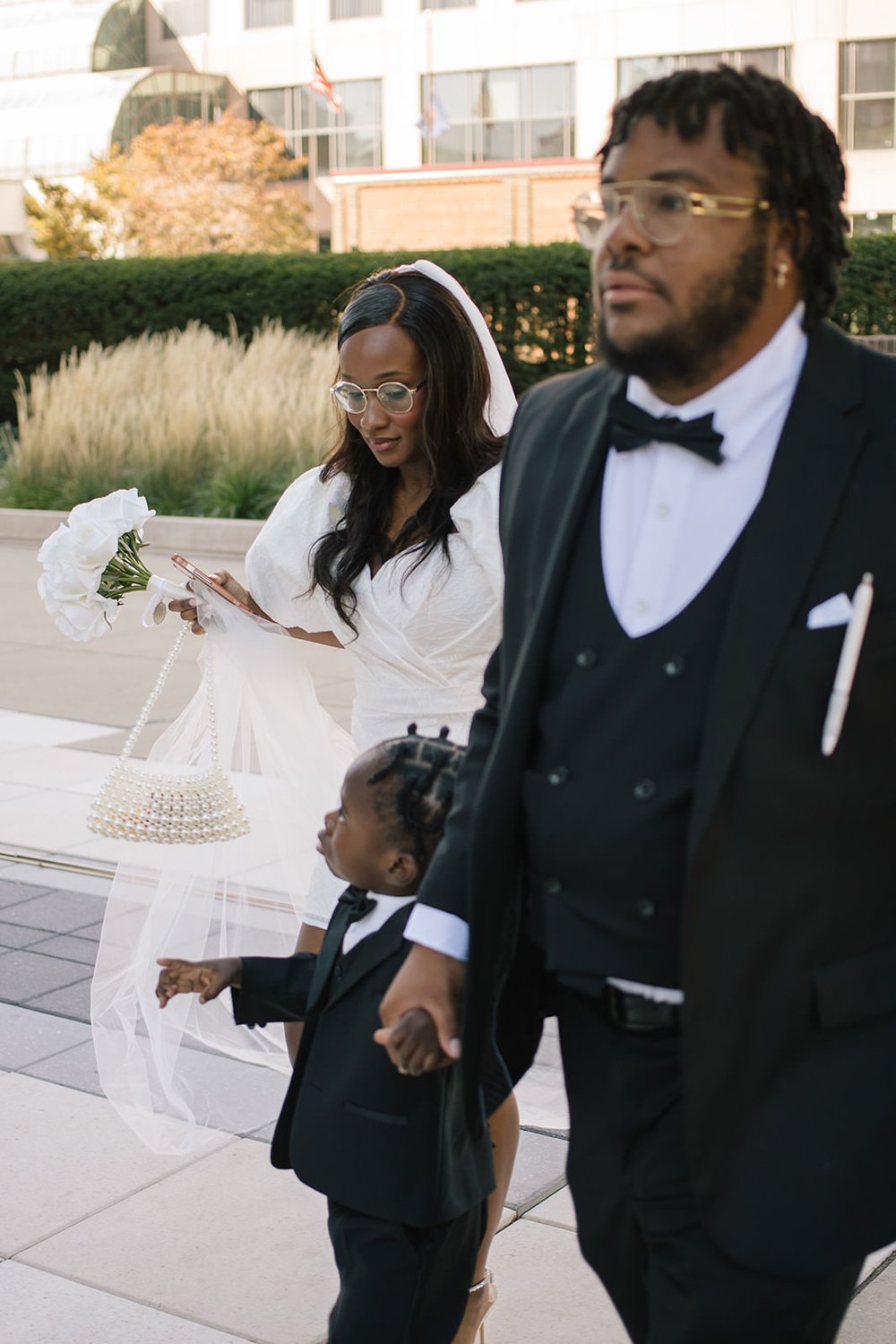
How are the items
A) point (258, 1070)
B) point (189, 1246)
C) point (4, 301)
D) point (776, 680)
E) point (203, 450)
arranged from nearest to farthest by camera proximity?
point (776, 680) → point (189, 1246) → point (258, 1070) → point (203, 450) → point (4, 301)

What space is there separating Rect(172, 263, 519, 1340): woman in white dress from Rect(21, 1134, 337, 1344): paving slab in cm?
60

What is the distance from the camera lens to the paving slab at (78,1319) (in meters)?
3.03

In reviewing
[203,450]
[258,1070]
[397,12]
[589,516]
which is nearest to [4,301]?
[203,450]

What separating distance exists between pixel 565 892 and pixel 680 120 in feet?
3.00

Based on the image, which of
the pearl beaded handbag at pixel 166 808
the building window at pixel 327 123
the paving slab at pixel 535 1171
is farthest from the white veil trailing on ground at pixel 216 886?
the building window at pixel 327 123

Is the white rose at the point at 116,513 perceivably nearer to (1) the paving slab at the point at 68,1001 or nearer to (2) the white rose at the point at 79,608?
(2) the white rose at the point at 79,608

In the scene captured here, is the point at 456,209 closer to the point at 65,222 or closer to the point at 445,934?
the point at 65,222

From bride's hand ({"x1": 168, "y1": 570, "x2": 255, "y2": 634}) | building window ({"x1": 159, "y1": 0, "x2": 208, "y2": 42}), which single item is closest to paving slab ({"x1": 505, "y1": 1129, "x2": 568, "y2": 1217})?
bride's hand ({"x1": 168, "y1": 570, "x2": 255, "y2": 634})

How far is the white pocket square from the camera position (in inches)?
73.0

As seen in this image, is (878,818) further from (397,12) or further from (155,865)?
(397,12)

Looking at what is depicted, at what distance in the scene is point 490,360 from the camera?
3.54m

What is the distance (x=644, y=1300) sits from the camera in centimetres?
213

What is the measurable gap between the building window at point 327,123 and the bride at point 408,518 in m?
43.4

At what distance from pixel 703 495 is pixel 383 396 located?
58.6 inches
